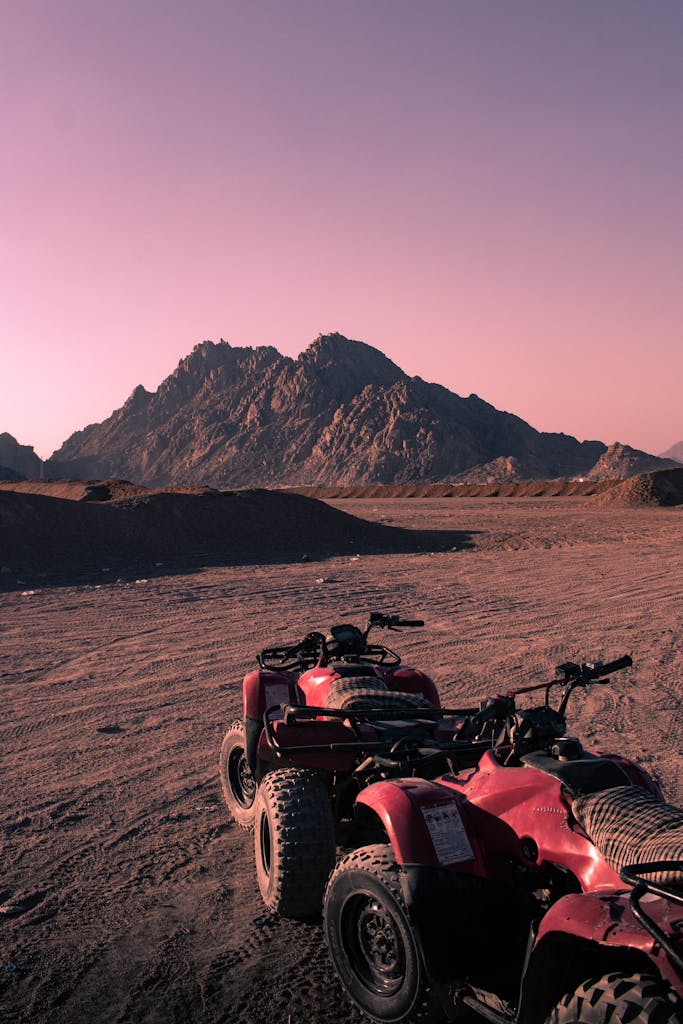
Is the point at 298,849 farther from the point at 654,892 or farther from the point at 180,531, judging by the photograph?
the point at 180,531

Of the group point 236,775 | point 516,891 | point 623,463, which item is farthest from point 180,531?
point 623,463

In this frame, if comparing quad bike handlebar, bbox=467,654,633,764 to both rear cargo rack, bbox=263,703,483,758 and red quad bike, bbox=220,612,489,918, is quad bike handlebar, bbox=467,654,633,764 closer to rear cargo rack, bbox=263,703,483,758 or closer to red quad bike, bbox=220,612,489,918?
rear cargo rack, bbox=263,703,483,758

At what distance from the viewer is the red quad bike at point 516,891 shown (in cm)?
257

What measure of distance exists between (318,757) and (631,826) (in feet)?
7.50

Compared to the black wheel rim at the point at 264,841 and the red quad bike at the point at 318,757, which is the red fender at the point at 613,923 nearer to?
the red quad bike at the point at 318,757

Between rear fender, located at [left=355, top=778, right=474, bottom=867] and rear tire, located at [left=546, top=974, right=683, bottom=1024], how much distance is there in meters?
0.84

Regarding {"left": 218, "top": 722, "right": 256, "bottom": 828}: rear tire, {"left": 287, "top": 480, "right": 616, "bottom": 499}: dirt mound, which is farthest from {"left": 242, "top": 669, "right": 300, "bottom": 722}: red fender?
{"left": 287, "top": 480, "right": 616, "bottom": 499}: dirt mound

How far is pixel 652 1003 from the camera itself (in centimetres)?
230

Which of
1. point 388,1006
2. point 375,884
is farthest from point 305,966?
point 375,884

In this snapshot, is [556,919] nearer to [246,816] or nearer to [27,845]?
[246,816]

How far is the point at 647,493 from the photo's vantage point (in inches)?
2063

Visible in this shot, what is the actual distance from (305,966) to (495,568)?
17.5 metres

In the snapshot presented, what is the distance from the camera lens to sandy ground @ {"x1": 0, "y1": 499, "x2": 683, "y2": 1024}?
4055 mm

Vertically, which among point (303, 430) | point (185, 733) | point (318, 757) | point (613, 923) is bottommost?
point (185, 733)
